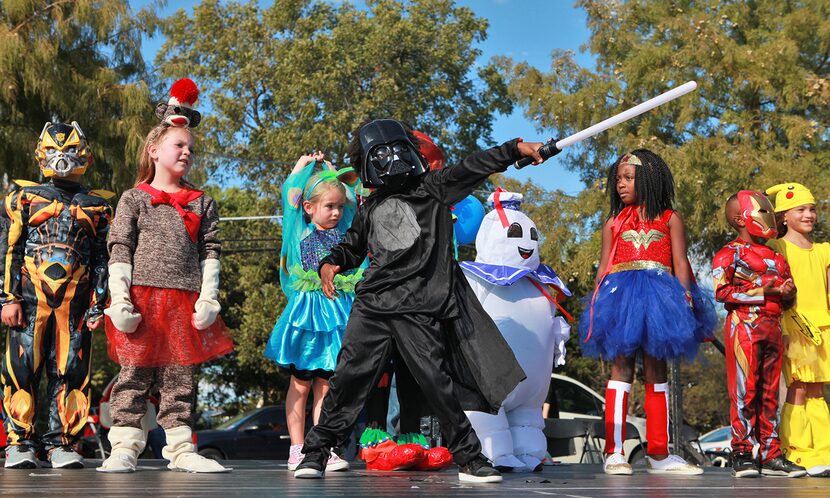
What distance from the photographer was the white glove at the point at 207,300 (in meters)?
5.82

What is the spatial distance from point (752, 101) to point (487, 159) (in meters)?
14.8

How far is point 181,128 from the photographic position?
6.24m

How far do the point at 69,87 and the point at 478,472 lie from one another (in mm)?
13088

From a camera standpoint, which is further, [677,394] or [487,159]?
[677,394]

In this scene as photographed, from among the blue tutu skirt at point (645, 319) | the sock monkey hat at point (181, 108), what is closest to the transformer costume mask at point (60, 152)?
the sock monkey hat at point (181, 108)

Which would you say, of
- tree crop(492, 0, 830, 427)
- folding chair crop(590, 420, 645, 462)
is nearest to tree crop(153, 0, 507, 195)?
tree crop(492, 0, 830, 427)

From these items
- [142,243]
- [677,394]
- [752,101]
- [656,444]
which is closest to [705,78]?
[752,101]

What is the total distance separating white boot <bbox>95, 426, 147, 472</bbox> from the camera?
18.5 ft

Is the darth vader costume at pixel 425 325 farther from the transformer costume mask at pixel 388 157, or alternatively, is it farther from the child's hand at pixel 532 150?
the child's hand at pixel 532 150

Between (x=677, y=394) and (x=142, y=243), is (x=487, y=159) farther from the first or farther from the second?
(x=677, y=394)

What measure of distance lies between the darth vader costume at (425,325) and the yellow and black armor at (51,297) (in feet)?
5.74

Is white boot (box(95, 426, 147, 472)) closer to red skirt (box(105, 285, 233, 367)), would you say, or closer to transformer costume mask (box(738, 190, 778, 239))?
red skirt (box(105, 285, 233, 367))

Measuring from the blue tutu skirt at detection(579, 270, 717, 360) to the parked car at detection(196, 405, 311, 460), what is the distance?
36.2 ft

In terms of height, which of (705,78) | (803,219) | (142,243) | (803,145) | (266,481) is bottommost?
(266,481)
